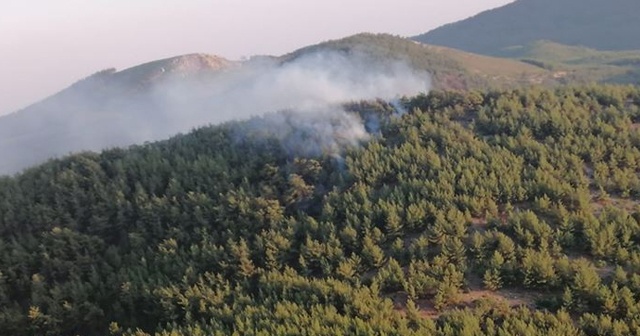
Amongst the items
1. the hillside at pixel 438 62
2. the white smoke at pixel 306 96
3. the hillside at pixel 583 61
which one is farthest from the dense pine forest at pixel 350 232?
the hillside at pixel 583 61

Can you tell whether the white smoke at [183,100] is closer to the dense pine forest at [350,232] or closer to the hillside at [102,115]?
the hillside at [102,115]

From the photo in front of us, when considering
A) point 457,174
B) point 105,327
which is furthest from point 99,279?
point 457,174

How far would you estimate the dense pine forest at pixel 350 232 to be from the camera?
16.3 metres

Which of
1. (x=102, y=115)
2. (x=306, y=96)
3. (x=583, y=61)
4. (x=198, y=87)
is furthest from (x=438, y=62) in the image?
(x=583, y=61)

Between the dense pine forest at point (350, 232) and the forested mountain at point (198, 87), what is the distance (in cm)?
3140

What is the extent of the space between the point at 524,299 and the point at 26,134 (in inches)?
3585

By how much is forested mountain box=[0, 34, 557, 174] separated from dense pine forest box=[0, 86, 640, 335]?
31.4m

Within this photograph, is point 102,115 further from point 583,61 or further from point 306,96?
point 583,61

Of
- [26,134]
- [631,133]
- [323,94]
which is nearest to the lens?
[631,133]

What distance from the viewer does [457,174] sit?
2239 cm

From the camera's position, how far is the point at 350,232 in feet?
64.2

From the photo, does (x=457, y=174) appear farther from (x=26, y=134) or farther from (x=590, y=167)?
(x=26, y=134)

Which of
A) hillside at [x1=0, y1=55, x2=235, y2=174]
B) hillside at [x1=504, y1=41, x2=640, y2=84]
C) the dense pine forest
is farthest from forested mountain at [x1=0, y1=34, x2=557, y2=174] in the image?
the dense pine forest

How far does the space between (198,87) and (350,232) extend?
80.0 metres
